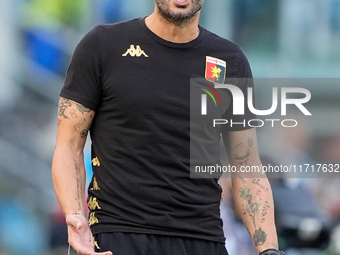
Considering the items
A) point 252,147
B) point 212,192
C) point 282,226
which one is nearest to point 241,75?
point 252,147

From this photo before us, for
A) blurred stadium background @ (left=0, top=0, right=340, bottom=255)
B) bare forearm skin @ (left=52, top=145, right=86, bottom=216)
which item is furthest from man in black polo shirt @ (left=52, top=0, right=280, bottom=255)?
blurred stadium background @ (left=0, top=0, right=340, bottom=255)

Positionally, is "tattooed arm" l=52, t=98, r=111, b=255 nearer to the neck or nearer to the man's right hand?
the man's right hand

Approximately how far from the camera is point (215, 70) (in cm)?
290

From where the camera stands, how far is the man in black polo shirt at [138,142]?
2.59 metres

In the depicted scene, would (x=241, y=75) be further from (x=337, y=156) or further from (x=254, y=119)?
(x=337, y=156)

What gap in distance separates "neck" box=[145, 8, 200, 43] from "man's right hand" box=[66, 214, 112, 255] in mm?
910

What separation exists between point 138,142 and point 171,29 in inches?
22.4

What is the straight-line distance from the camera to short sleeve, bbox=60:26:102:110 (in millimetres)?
2664

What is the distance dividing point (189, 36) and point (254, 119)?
53 centimetres

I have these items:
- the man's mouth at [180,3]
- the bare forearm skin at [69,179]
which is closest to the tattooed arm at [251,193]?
the man's mouth at [180,3]

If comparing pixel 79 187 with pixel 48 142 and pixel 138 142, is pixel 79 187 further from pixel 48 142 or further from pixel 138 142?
pixel 48 142

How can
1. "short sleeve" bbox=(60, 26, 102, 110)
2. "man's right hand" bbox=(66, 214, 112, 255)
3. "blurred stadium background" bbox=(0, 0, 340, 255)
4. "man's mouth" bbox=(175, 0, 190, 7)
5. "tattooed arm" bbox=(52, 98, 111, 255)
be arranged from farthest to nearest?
"blurred stadium background" bbox=(0, 0, 340, 255), "man's mouth" bbox=(175, 0, 190, 7), "short sleeve" bbox=(60, 26, 102, 110), "tattooed arm" bbox=(52, 98, 111, 255), "man's right hand" bbox=(66, 214, 112, 255)

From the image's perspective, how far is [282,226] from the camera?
18.9ft

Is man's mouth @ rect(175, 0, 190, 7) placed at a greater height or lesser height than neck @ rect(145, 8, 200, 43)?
greater
